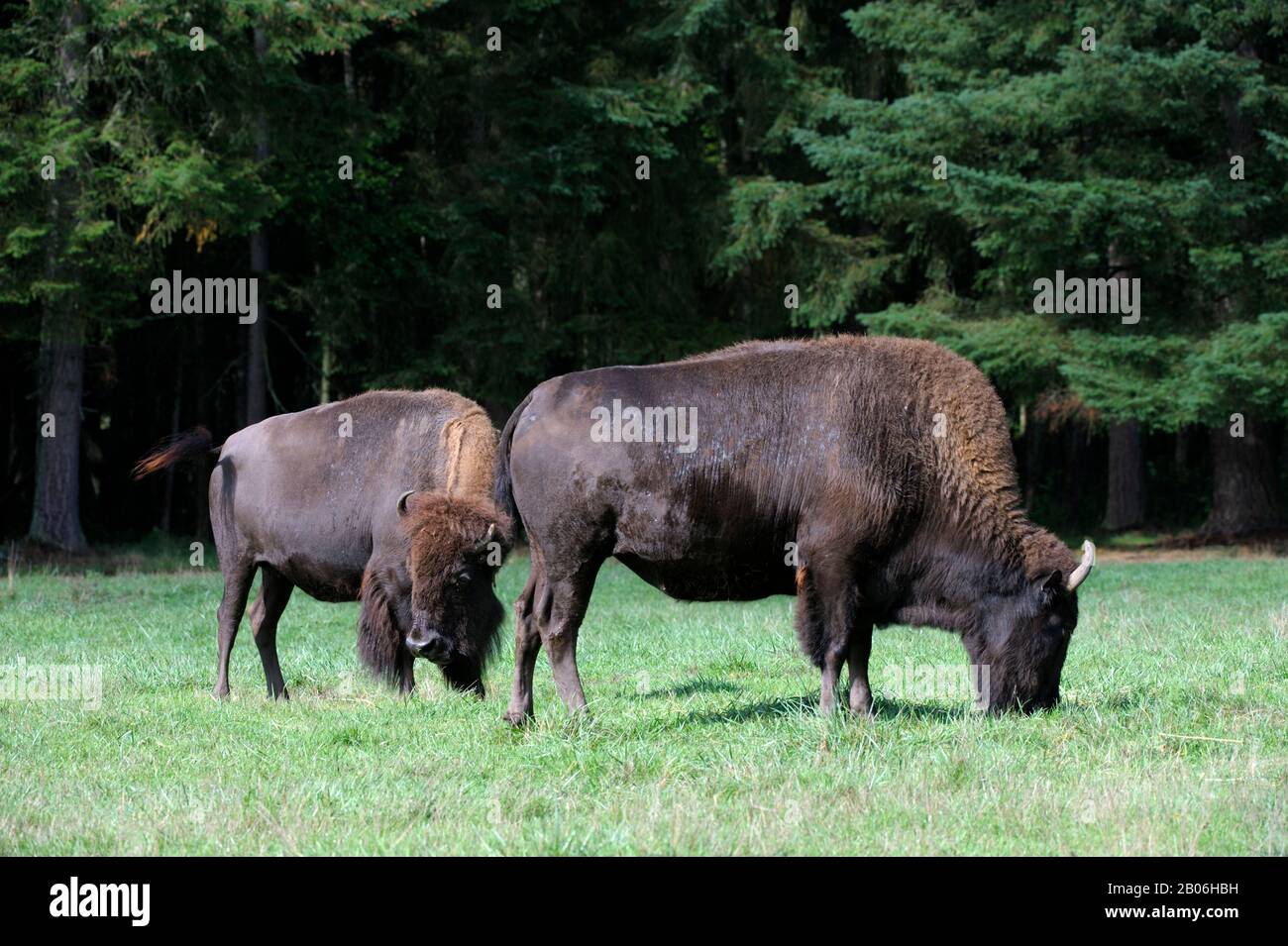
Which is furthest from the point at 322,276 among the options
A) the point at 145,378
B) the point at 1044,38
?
the point at 1044,38

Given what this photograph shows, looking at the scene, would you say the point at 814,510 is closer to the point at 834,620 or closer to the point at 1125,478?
the point at 834,620

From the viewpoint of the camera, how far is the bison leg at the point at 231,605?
1085 centimetres

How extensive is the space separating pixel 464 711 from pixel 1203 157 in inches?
940

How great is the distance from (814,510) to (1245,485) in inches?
898

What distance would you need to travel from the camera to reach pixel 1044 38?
27.8m

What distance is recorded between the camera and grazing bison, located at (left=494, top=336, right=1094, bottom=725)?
8.55 metres

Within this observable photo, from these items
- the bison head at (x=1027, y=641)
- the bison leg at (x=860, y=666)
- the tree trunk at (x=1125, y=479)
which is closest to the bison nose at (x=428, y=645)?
the bison leg at (x=860, y=666)

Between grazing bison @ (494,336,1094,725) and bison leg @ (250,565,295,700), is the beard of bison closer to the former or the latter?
grazing bison @ (494,336,1094,725)

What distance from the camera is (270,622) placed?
36.7ft

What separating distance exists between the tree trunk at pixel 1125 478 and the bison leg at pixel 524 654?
84.8ft

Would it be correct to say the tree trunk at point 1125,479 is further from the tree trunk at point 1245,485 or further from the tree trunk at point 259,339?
the tree trunk at point 259,339

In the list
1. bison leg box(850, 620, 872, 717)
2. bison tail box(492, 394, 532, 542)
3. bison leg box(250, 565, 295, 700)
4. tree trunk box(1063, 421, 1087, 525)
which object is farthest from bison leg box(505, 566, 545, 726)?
tree trunk box(1063, 421, 1087, 525)

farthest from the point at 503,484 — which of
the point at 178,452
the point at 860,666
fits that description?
the point at 178,452
